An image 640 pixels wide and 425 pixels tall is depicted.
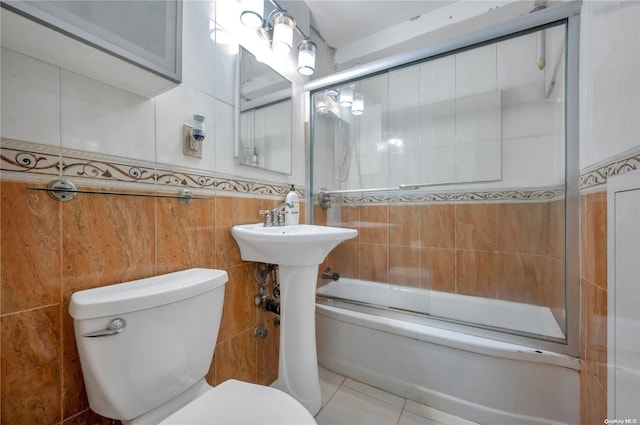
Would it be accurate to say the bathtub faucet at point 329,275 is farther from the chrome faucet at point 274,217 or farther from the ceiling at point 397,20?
the ceiling at point 397,20

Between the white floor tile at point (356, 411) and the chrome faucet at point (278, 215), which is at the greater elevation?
the chrome faucet at point (278, 215)

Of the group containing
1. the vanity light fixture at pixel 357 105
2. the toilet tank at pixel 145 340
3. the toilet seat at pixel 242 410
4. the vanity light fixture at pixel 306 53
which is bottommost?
the toilet seat at pixel 242 410

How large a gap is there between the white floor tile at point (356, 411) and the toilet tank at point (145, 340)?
716mm

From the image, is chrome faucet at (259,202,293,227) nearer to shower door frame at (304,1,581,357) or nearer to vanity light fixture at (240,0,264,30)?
vanity light fixture at (240,0,264,30)

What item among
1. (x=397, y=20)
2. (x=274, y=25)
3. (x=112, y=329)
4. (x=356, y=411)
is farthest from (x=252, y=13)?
(x=356, y=411)

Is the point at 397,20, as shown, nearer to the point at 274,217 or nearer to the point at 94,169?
the point at 274,217

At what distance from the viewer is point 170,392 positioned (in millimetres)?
718

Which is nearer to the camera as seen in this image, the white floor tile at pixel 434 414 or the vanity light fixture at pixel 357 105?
the white floor tile at pixel 434 414

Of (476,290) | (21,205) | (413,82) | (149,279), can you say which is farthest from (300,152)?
(476,290)

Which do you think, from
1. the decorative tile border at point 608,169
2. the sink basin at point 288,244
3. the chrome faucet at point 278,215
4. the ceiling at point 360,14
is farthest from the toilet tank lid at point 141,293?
the ceiling at point 360,14

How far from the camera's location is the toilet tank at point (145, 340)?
58cm

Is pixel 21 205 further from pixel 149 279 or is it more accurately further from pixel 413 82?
pixel 413 82

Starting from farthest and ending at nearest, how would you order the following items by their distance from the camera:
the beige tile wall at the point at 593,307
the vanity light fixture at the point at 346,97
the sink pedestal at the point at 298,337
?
the vanity light fixture at the point at 346,97, the sink pedestal at the point at 298,337, the beige tile wall at the point at 593,307

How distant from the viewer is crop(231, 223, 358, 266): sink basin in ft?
3.14
